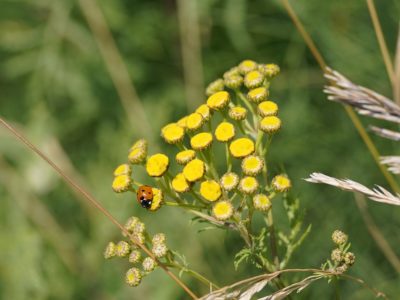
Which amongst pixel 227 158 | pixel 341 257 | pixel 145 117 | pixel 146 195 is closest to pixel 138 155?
pixel 146 195

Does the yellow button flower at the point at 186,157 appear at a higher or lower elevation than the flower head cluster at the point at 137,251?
higher

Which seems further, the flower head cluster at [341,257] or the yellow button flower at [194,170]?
the yellow button flower at [194,170]

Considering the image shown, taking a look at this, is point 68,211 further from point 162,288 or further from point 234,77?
point 234,77

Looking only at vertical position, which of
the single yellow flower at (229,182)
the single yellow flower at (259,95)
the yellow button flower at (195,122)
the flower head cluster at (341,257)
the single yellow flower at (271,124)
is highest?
the yellow button flower at (195,122)

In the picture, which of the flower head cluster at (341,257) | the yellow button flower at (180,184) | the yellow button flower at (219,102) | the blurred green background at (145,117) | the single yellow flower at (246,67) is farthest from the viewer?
the blurred green background at (145,117)

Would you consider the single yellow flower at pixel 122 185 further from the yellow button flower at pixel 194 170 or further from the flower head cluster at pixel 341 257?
the flower head cluster at pixel 341 257

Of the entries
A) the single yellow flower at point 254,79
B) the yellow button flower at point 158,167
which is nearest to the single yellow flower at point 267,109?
the single yellow flower at point 254,79

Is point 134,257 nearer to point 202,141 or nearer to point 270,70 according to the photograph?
point 202,141
